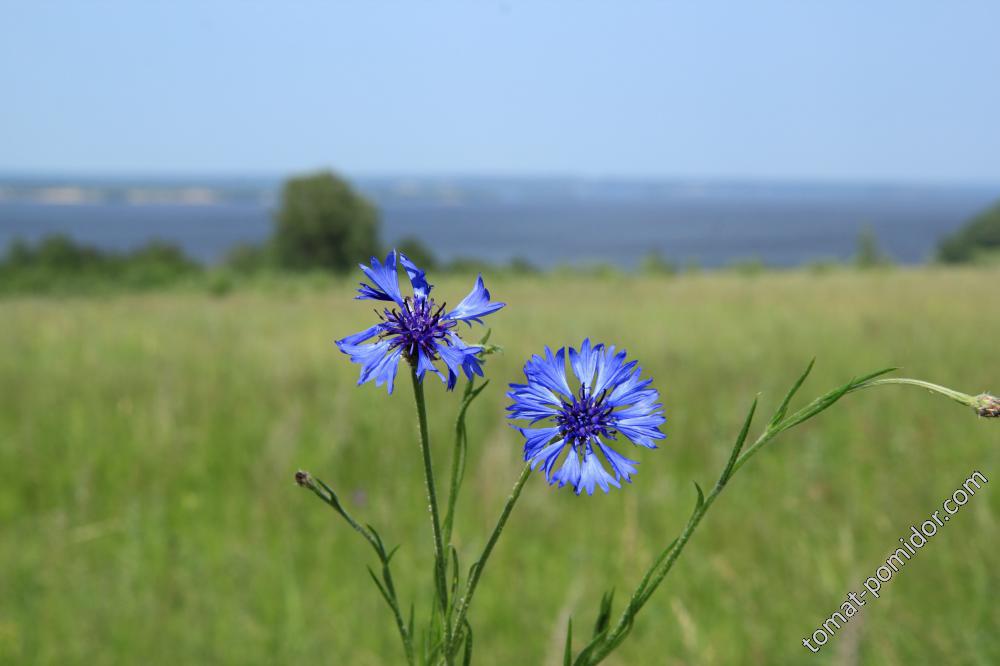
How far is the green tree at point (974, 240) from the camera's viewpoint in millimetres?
40688

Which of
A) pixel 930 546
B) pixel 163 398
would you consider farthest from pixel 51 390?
pixel 930 546

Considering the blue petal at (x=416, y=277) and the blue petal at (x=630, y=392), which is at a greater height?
the blue petal at (x=416, y=277)

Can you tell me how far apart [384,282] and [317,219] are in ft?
141

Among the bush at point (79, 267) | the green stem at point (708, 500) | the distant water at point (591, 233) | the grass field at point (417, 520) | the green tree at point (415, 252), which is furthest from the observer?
the distant water at point (591, 233)

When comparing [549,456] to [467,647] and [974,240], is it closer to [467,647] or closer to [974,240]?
[467,647]

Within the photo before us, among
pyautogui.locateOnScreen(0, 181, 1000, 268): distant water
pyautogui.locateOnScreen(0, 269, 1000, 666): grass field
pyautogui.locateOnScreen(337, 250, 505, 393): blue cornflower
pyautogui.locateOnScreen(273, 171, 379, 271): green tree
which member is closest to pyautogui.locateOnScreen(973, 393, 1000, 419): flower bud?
pyautogui.locateOnScreen(337, 250, 505, 393): blue cornflower

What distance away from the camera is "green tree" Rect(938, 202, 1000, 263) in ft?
133

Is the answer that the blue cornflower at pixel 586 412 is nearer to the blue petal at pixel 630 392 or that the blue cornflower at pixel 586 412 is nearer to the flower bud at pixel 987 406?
the blue petal at pixel 630 392

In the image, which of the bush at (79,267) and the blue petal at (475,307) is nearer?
the blue petal at (475,307)

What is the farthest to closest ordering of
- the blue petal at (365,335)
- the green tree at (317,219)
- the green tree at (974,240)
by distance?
the green tree at (974,240), the green tree at (317,219), the blue petal at (365,335)

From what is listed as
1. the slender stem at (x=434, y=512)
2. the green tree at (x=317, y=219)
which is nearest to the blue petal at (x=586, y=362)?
the slender stem at (x=434, y=512)

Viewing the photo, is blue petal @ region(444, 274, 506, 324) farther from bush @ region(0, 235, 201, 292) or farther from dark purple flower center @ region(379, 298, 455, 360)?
bush @ region(0, 235, 201, 292)

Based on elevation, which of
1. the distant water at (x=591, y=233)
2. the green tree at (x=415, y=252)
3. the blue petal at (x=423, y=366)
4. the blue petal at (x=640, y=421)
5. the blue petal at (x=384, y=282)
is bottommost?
the distant water at (x=591, y=233)

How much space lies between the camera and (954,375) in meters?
5.61
